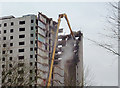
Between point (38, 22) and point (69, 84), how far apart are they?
2751 centimetres

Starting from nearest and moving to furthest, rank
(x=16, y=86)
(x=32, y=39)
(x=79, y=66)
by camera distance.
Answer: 1. (x=16, y=86)
2. (x=32, y=39)
3. (x=79, y=66)

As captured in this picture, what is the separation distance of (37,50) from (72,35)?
790cm

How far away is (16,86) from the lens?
15906 millimetres

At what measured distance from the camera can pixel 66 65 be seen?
158 feet

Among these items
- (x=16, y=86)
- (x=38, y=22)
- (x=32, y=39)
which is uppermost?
(x=38, y=22)

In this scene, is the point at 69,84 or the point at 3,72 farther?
the point at 69,84

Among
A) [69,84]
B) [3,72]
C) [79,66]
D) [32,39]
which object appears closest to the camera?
[3,72]

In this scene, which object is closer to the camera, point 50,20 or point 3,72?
point 3,72

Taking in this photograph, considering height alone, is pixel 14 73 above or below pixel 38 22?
below

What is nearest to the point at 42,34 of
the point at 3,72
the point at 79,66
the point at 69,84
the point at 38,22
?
the point at 38,22

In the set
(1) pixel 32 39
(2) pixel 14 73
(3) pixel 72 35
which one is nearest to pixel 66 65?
(3) pixel 72 35

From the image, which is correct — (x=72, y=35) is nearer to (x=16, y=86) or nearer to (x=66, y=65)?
(x=66, y=65)

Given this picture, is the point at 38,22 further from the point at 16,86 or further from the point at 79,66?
the point at 16,86

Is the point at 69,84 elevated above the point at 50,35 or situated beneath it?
situated beneath
